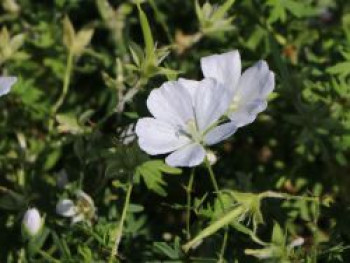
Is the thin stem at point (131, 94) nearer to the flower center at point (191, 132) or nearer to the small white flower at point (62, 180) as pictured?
the flower center at point (191, 132)

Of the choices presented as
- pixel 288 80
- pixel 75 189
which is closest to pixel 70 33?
pixel 75 189

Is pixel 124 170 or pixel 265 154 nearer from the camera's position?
pixel 124 170

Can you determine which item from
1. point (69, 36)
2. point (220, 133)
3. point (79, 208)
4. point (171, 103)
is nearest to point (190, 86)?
point (171, 103)

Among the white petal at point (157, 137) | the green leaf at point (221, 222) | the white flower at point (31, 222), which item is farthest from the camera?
the white flower at point (31, 222)

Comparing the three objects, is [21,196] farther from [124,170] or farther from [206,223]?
[206,223]

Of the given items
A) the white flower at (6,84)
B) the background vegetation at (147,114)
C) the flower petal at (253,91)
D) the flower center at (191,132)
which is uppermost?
the white flower at (6,84)

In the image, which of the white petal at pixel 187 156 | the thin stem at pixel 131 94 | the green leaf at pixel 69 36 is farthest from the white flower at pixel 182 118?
the green leaf at pixel 69 36

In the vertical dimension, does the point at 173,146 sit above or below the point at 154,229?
above

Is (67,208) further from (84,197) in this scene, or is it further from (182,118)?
(182,118)
